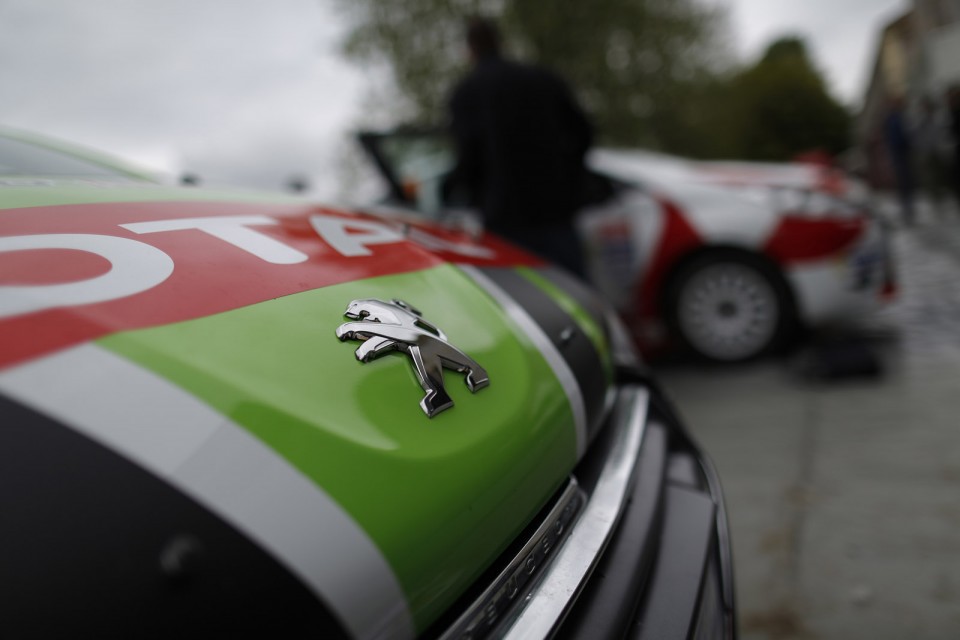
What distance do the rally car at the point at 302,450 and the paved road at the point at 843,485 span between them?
0.63 metres

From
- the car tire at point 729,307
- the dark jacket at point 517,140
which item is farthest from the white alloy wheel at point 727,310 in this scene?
the dark jacket at point 517,140

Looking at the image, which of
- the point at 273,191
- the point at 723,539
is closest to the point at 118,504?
the point at 723,539

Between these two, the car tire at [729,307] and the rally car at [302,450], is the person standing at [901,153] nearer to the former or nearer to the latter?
the car tire at [729,307]

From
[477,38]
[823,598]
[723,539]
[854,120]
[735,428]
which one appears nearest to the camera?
[723,539]

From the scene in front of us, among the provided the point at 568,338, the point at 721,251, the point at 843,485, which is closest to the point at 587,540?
the point at 568,338

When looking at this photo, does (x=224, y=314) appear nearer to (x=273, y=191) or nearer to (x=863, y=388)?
(x=273, y=191)

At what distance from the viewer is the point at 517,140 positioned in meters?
3.07

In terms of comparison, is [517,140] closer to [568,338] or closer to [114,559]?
[568,338]

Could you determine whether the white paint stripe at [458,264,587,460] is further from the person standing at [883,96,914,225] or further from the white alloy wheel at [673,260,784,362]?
the person standing at [883,96,914,225]

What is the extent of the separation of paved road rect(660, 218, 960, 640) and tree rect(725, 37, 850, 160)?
30.2 meters

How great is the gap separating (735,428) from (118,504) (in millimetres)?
2702

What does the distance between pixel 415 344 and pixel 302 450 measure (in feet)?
0.85

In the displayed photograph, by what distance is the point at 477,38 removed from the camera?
313cm

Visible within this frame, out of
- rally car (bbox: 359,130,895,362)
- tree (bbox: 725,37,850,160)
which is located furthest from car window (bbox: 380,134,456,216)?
tree (bbox: 725,37,850,160)
